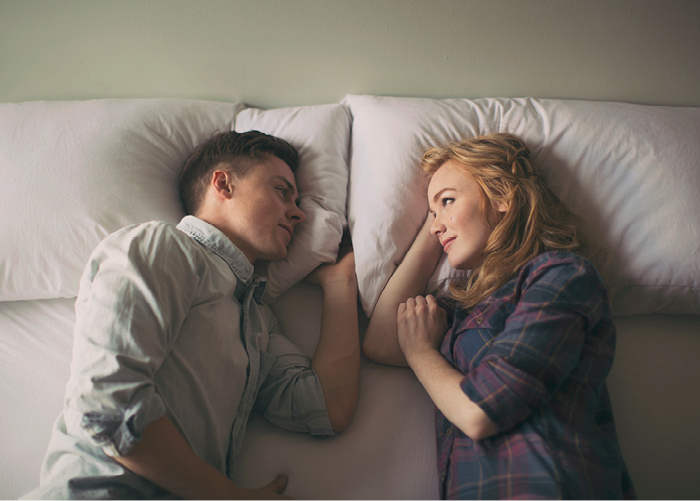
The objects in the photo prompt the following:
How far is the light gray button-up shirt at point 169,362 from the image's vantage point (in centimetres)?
60

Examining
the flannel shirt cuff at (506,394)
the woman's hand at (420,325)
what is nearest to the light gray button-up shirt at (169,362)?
the woman's hand at (420,325)

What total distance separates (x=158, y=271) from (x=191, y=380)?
211 millimetres

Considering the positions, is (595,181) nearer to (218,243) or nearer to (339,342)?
(339,342)

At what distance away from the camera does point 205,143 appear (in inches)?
45.1

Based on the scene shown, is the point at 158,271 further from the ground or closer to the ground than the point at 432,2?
closer to the ground

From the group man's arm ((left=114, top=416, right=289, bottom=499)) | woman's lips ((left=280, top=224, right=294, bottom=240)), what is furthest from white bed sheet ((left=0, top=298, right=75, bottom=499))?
woman's lips ((left=280, top=224, right=294, bottom=240))

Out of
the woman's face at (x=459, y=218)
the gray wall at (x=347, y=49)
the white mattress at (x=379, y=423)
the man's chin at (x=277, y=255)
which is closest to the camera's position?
the white mattress at (x=379, y=423)

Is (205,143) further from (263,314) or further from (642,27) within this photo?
(642,27)

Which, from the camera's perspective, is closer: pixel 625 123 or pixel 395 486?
pixel 395 486

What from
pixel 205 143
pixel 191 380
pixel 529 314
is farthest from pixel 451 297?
pixel 205 143

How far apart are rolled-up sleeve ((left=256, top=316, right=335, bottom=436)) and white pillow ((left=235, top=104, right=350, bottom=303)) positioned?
7.8 inches

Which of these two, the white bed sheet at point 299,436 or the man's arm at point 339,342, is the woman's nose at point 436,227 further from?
the white bed sheet at point 299,436

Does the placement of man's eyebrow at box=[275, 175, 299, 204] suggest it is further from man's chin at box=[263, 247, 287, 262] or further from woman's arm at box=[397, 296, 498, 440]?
woman's arm at box=[397, 296, 498, 440]

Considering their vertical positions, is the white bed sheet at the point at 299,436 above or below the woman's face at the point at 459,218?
below
